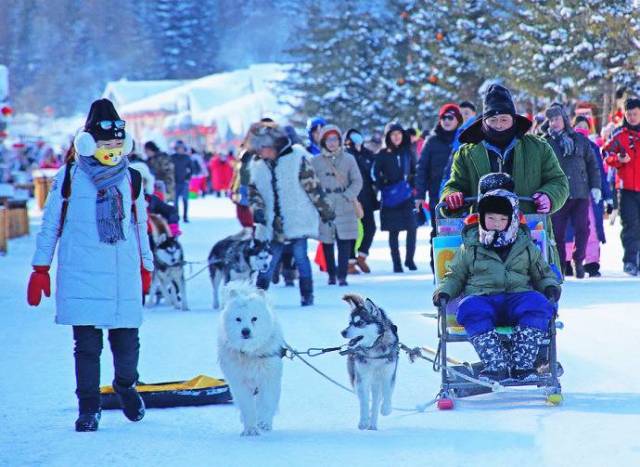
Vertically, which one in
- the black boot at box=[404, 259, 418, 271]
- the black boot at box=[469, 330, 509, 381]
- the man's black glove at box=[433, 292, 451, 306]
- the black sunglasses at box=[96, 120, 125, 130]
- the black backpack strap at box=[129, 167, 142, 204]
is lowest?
the black boot at box=[404, 259, 418, 271]

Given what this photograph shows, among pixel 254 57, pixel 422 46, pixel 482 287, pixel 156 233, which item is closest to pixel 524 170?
pixel 482 287

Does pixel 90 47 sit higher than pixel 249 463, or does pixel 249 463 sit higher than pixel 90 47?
pixel 90 47

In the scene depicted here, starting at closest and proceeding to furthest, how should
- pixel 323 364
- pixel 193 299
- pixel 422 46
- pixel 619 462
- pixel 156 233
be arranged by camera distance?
pixel 619 462
pixel 323 364
pixel 156 233
pixel 193 299
pixel 422 46

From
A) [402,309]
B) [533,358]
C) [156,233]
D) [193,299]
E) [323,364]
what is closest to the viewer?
[533,358]

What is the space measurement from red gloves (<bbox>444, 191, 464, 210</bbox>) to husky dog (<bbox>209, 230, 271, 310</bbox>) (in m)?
5.52

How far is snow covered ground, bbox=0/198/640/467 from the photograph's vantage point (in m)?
6.65

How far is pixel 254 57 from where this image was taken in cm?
14362

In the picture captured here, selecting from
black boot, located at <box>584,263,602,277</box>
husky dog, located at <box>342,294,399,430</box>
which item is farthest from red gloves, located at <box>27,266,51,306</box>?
black boot, located at <box>584,263,602,277</box>

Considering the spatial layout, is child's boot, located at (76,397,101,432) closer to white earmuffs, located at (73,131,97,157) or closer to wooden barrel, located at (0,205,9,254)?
white earmuffs, located at (73,131,97,157)

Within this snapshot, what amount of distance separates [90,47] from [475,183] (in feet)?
448

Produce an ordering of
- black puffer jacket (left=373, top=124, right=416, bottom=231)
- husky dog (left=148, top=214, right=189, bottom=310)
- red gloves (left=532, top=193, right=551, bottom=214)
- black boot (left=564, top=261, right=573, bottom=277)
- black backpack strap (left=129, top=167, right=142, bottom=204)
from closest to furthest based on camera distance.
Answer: black backpack strap (left=129, top=167, right=142, bottom=204) → red gloves (left=532, top=193, right=551, bottom=214) → husky dog (left=148, top=214, right=189, bottom=310) → black boot (left=564, top=261, right=573, bottom=277) → black puffer jacket (left=373, top=124, right=416, bottom=231)

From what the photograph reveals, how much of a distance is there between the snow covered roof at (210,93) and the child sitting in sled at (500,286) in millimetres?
65656

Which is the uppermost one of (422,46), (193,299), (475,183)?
(422,46)

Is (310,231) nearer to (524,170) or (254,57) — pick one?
(524,170)
